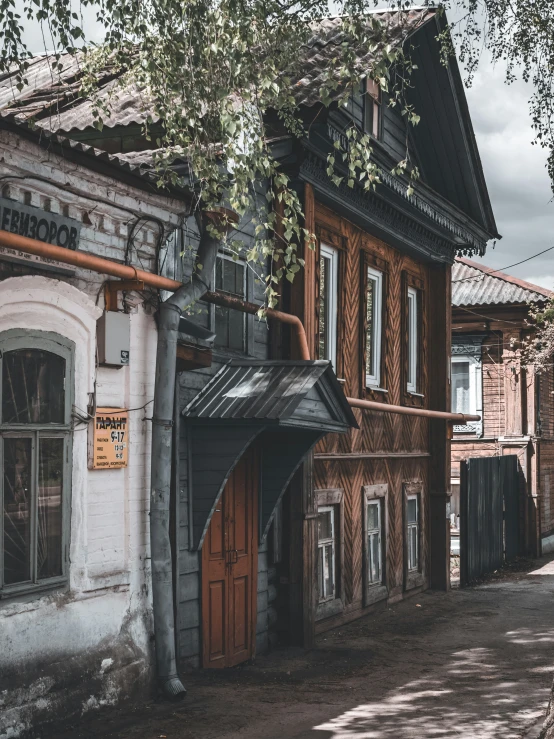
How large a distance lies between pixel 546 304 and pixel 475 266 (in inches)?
128

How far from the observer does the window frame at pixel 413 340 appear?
646 inches

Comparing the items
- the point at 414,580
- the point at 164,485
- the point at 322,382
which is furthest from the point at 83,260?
the point at 414,580

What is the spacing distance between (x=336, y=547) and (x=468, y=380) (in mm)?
12346

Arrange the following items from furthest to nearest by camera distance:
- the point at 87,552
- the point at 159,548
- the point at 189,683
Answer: the point at 189,683
the point at 159,548
the point at 87,552

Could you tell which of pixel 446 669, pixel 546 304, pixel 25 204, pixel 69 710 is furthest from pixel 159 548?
pixel 546 304

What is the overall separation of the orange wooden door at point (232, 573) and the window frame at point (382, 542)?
348 cm

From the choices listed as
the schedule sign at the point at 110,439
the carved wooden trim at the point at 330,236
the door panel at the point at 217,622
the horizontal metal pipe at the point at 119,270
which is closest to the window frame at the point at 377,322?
the carved wooden trim at the point at 330,236

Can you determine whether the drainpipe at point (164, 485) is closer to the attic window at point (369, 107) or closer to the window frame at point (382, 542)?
the attic window at point (369, 107)

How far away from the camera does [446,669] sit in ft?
34.2

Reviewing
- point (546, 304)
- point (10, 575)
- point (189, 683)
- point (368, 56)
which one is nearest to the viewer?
point (10, 575)

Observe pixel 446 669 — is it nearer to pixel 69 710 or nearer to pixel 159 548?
pixel 159 548

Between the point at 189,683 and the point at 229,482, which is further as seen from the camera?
the point at 229,482

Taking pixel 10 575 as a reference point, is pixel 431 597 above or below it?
below

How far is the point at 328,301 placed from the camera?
43.2 feet
